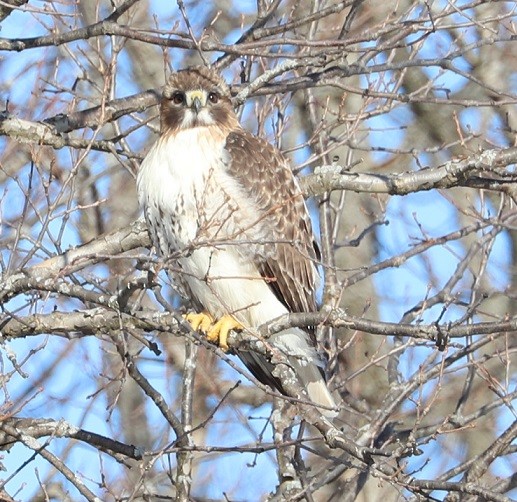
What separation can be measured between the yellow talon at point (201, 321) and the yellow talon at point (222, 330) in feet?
0.25

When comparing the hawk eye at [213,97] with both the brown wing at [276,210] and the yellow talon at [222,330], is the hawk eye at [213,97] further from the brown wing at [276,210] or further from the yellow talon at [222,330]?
the yellow talon at [222,330]

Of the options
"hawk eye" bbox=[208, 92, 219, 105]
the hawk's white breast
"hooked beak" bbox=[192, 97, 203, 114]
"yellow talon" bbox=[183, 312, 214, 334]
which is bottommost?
"yellow talon" bbox=[183, 312, 214, 334]

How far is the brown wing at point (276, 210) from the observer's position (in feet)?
20.0

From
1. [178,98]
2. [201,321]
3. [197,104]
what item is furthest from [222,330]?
[178,98]

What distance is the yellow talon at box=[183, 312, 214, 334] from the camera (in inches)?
240

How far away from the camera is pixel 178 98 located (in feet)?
21.3

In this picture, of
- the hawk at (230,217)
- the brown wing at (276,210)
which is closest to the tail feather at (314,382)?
the hawk at (230,217)

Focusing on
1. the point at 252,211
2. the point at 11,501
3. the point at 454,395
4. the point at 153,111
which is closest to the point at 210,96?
the point at 252,211

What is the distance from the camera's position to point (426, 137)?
11.8 meters

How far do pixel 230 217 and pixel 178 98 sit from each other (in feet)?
3.60

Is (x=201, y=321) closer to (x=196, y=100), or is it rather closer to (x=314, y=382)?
(x=314, y=382)

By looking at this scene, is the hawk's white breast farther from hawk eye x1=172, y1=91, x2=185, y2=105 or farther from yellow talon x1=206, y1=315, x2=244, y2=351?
hawk eye x1=172, y1=91, x2=185, y2=105

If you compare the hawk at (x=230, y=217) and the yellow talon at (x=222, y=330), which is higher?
the hawk at (x=230, y=217)

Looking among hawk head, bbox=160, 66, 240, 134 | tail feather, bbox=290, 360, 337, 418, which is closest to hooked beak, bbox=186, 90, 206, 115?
hawk head, bbox=160, 66, 240, 134
